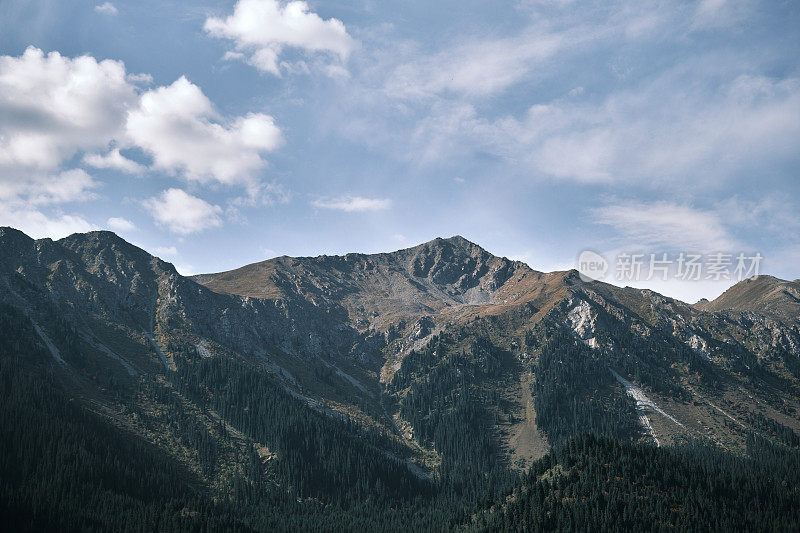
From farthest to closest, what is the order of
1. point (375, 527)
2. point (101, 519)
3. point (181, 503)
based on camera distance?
1. point (375, 527)
2. point (181, 503)
3. point (101, 519)

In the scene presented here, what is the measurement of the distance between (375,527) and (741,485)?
157359 millimetres

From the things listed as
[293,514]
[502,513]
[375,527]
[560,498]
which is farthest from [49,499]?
[560,498]

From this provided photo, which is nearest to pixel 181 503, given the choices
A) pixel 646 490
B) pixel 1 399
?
pixel 1 399

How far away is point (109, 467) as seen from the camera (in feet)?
570

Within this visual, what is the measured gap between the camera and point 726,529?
143500 mm

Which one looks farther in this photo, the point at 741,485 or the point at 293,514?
the point at 293,514

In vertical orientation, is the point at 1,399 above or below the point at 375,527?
above

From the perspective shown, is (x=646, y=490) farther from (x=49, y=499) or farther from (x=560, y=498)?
(x=49, y=499)

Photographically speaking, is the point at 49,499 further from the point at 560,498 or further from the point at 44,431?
the point at 560,498

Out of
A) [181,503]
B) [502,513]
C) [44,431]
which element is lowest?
[181,503]

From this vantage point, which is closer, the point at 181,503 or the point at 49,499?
the point at 49,499

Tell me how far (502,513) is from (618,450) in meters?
57.7

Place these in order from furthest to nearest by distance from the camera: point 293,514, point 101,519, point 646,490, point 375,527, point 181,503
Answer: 1. point 293,514
2. point 375,527
3. point 181,503
4. point 646,490
5. point 101,519

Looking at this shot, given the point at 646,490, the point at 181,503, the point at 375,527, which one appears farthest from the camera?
Answer: the point at 375,527
